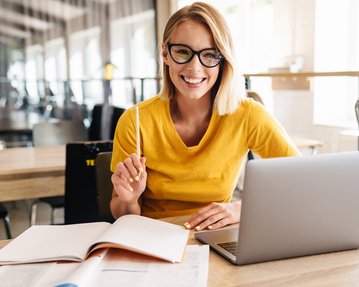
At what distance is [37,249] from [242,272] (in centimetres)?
44

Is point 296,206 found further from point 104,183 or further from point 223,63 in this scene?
point 104,183

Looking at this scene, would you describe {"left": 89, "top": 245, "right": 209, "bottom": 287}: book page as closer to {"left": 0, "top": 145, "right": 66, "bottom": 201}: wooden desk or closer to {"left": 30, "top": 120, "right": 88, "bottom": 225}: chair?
{"left": 0, "top": 145, "right": 66, "bottom": 201}: wooden desk

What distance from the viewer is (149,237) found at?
1077 millimetres

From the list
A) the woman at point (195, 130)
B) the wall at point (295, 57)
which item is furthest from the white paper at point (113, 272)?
the wall at point (295, 57)

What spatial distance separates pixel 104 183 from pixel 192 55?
1.79 feet

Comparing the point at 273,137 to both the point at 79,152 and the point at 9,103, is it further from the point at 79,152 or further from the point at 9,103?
the point at 9,103

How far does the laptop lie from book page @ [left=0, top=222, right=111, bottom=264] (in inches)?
12.1

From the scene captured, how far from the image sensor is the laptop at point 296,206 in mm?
937

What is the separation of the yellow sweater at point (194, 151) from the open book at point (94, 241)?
0.27m

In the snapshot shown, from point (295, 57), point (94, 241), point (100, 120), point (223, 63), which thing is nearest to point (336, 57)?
point (295, 57)

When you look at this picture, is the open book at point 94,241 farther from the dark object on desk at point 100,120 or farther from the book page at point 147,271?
the dark object on desk at point 100,120

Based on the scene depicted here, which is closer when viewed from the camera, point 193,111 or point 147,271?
point 147,271

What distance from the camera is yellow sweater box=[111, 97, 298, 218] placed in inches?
58.6

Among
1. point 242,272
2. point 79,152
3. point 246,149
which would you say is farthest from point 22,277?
point 79,152
